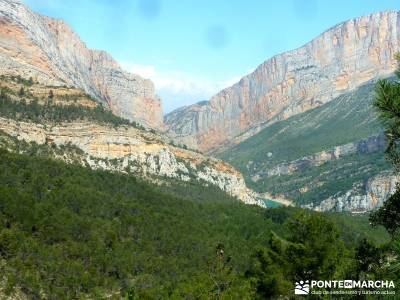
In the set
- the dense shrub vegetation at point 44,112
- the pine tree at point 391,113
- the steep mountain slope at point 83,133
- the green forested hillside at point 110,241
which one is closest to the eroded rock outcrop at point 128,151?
the steep mountain slope at point 83,133

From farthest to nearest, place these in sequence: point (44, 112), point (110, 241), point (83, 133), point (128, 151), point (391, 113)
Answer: point (128, 151), point (83, 133), point (44, 112), point (110, 241), point (391, 113)

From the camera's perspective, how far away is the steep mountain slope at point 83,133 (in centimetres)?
12825

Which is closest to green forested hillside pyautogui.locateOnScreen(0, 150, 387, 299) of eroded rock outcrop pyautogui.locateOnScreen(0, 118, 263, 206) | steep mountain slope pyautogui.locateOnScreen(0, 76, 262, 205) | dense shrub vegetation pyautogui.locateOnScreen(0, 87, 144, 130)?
eroded rock outcrop pyautogui.locateOnScreen(0, 118, 263, 206)

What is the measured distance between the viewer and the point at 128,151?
153 metres

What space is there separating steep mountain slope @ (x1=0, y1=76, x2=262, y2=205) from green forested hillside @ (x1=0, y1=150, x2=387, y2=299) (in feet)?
93.0

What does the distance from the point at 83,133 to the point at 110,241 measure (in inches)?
3059

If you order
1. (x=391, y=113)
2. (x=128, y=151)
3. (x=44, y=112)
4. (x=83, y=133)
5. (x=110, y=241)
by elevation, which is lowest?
(x=110, y=241)

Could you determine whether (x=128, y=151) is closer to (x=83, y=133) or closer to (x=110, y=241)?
(x=83, y=133)

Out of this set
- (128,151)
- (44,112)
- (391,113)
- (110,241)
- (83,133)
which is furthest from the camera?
(128,151)

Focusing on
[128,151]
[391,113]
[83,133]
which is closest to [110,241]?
[391,113]

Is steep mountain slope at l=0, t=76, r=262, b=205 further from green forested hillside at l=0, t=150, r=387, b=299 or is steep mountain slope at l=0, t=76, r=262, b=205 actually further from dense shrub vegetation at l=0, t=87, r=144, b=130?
green forested hillside at l=0, t=150, r=387, b=299

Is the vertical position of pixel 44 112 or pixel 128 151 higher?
Result: pixel 44 112

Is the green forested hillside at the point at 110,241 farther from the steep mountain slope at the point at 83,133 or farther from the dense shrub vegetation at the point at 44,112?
the dense shrub vegetation at the point at 44,112

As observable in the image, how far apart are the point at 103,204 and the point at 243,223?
38332 millimetres
